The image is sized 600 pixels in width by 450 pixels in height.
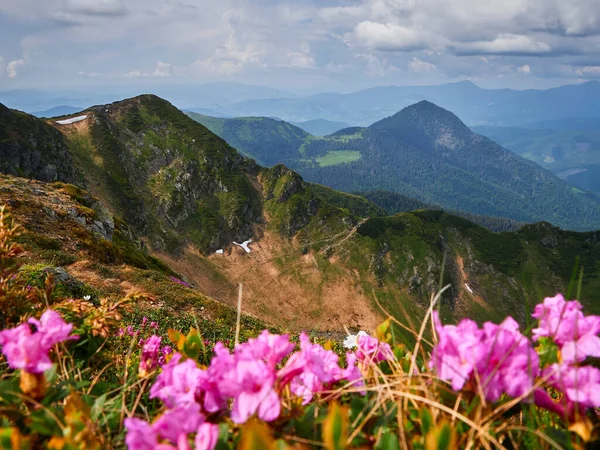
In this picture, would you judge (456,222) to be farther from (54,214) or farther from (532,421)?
(532,421)

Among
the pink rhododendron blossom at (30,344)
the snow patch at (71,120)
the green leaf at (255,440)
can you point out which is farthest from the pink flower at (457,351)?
the snow patch at (71,120)

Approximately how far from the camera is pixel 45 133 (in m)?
98.8

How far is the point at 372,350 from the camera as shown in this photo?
8.75 ft

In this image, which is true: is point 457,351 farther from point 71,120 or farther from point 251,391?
point 71,120

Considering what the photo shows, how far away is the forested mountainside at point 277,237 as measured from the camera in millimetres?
100938

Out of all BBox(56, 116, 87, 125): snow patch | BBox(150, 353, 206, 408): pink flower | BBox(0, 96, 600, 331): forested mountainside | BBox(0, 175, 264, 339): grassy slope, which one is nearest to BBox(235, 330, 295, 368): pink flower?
BBox(150, 353, 206, 408): pink flower

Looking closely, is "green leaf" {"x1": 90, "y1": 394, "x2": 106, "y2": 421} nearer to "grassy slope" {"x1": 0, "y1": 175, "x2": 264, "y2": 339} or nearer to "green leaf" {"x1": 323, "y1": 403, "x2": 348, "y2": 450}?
"green leaf" {"x1": 323, "y1": 403, "x2": 348, "y2": 450}

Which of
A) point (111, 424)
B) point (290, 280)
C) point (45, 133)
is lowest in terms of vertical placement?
point (290, 280)

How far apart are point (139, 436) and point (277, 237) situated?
389ft

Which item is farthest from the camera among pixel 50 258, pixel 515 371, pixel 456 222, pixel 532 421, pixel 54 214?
pixel 456 222

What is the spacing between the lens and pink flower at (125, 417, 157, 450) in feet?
4.29

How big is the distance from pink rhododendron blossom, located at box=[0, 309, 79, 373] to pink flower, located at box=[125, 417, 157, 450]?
706mm

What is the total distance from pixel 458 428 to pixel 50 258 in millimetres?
25981

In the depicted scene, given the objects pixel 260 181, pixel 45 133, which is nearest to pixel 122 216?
pixel 45 133
